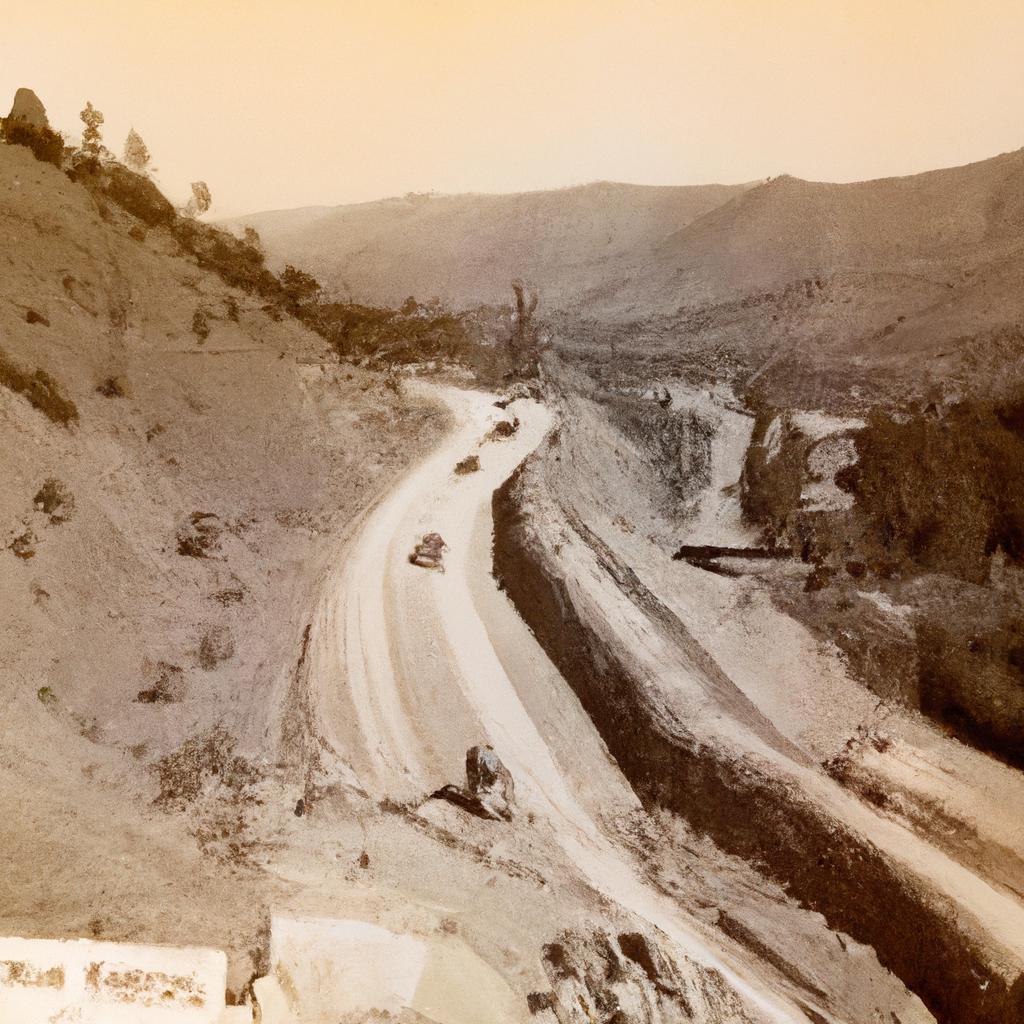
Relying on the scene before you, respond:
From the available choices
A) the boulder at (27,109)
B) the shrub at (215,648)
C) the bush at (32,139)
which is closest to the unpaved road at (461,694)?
the shrub at (215,648)

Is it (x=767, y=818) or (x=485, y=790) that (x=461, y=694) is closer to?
(x=485, y=790)

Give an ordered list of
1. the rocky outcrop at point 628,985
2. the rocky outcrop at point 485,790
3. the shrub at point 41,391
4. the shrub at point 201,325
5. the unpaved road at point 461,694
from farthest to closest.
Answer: the shrub at point 201,325 < the shrub at point 41,391 < the rocky outcrop at point 485,790 < the unpaved road at point 461,694 < the rocky outcrop at point 628,985

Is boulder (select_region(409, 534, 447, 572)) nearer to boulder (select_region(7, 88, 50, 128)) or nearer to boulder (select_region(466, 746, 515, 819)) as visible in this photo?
boulder (select_region(466, 746, 515, 819))

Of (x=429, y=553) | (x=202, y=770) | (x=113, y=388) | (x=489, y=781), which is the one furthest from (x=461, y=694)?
(x=113, y=388)

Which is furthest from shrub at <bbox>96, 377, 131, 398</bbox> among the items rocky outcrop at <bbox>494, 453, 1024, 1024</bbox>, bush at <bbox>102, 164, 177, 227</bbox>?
rocky outcrop at <bbox>494, 453, 1024, 1024</bbox>

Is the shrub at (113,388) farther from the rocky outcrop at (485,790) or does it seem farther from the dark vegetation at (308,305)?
the rocky outcrop at (485,790)
